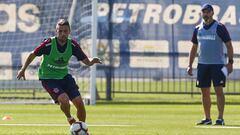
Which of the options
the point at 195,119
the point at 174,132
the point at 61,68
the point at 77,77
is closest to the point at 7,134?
the point at 61,68

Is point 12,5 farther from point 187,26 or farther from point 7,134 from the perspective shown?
point 7,134

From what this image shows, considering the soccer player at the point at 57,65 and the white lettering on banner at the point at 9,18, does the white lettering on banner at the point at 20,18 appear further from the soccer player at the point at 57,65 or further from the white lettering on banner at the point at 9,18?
the soccer player at the point at 57,65

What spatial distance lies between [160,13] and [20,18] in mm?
4335

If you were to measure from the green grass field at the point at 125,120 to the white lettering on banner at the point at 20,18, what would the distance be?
4.05 m

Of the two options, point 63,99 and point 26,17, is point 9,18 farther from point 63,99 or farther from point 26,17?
point 63,99

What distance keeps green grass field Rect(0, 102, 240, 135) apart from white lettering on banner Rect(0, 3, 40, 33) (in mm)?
4050

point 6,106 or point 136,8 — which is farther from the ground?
point 136,8

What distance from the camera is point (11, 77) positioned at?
86.3 feet

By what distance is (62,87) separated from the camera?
1386 centimetres

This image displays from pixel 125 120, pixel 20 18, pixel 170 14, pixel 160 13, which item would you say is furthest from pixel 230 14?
pixel 125 120

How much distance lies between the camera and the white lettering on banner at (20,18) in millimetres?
25969

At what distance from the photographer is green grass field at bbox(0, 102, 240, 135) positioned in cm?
1417

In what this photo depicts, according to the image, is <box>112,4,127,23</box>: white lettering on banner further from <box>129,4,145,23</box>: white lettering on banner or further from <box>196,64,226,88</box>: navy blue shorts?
<box>196,64,226,88</box>: navy blue shorts

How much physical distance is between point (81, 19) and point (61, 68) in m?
11.0
